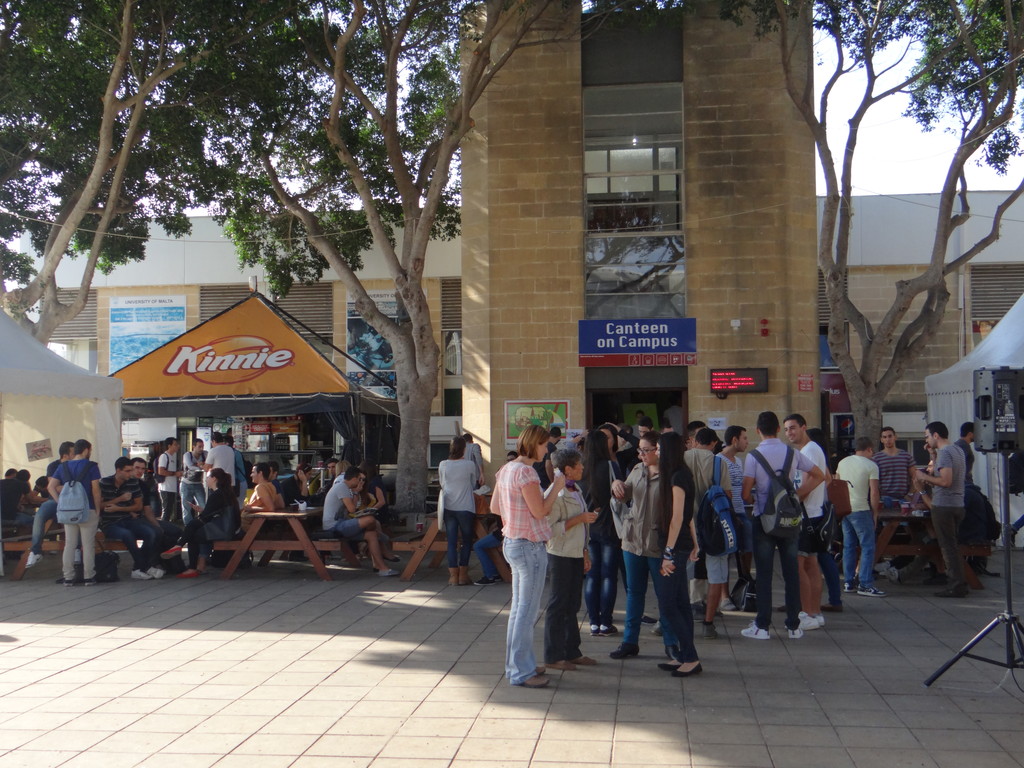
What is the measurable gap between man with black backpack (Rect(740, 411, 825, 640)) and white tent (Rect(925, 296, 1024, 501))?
660cm

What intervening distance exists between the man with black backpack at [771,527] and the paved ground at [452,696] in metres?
0.23

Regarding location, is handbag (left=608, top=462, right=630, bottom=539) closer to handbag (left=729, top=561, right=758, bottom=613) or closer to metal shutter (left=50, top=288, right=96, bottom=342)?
handbag (left=729, top=561, right=758, bottom=613)

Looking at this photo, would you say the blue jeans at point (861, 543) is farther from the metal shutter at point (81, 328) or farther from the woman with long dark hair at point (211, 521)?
the metal shutter at point (81, 328)

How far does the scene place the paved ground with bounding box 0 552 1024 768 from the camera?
4992 mm

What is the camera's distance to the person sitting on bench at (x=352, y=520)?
1102 centimetres

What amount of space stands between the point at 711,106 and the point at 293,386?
8.08 meters

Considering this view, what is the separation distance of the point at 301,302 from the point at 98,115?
9.25 metres

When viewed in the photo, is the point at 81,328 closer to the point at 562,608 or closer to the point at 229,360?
the point at 229,360

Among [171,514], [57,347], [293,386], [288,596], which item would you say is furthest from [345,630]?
[57,347]

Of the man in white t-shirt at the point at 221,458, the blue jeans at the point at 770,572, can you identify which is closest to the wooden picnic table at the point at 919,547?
the blue jeans at the point at 770,572

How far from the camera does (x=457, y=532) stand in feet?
34.6

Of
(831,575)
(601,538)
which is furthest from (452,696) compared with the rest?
(831,575)

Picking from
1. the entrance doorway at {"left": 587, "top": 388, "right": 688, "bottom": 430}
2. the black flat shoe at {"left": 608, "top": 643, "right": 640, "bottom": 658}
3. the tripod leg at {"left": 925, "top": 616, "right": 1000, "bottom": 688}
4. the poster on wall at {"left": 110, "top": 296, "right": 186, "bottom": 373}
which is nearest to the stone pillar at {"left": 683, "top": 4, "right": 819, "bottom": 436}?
the entrance doorway at {"left": 587, "top": 388, "right": 688, "bottom": 430}

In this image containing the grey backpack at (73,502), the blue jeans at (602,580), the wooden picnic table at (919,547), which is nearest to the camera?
the blue jeans at (602,580)
